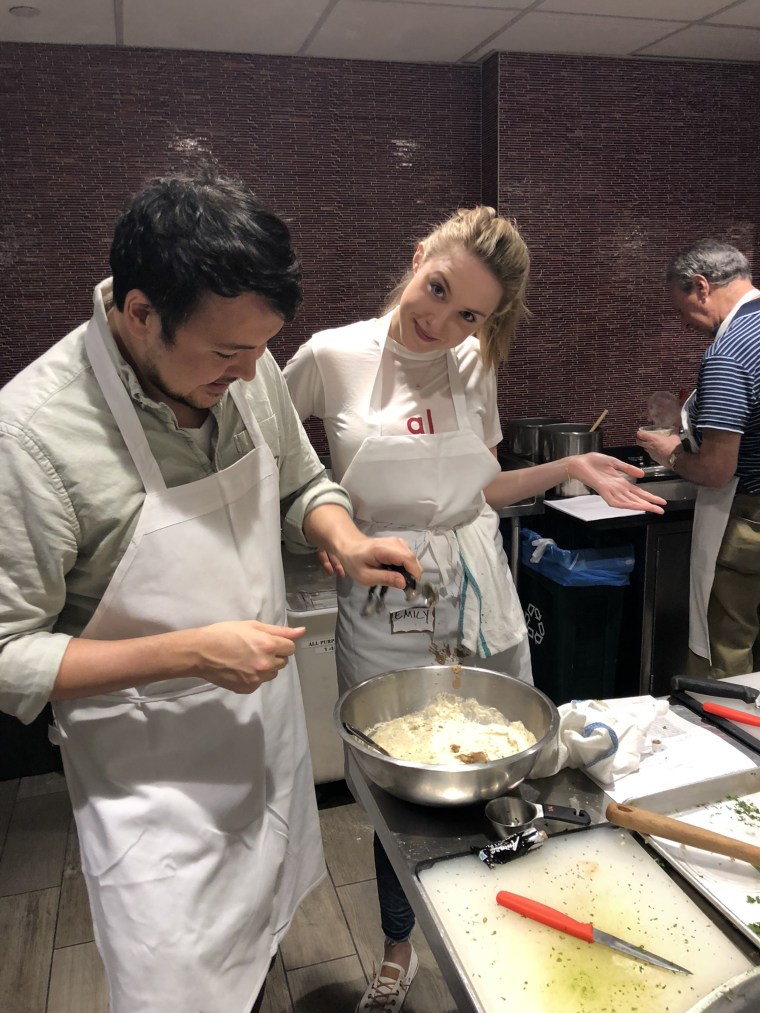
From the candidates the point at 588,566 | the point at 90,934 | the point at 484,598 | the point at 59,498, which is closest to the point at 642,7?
the point at 588,566

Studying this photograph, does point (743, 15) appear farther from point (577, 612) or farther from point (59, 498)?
point (59, 498)

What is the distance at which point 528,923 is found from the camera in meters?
0.91

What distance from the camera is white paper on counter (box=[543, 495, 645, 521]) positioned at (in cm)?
258

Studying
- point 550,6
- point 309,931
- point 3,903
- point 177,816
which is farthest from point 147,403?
point 550,6

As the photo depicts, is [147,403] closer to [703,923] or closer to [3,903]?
[703,923]

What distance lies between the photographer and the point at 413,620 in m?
1.69

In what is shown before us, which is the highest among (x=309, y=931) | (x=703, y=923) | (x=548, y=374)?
(x=548, y=374)

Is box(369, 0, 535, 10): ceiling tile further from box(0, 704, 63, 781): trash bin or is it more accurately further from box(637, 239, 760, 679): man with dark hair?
box(0, 704, 63, 781): trash bin

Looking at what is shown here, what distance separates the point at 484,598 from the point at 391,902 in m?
0.71

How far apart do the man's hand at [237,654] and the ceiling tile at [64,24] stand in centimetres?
219

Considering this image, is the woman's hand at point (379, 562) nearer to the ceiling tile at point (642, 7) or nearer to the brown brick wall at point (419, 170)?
the brown brick wall at point (419, 170)

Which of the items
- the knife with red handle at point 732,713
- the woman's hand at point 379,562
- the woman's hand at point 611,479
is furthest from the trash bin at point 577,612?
the woman's hand at point 379,562

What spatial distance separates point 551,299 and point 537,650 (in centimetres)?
146

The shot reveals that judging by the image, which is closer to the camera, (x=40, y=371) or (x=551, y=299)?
(x=40, y=371)
